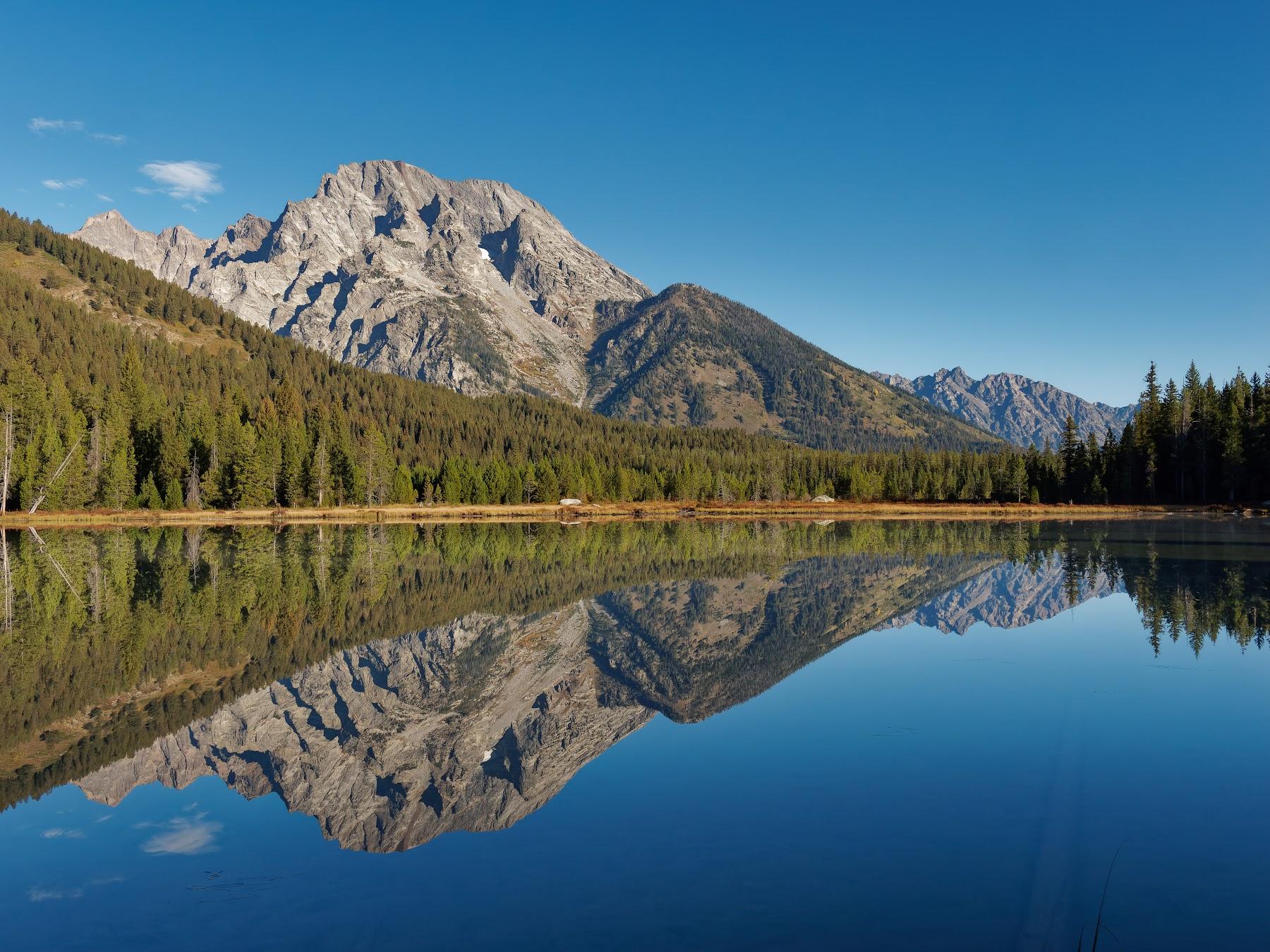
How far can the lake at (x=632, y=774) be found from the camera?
33.2 feet

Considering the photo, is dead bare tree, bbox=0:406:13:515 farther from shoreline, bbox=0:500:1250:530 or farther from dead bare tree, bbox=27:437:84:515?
dead bare tree, bbox=27:437:84:515

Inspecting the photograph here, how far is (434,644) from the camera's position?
29719mm

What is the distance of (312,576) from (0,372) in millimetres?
106570

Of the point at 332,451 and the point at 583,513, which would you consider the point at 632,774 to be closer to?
the point at 583,513

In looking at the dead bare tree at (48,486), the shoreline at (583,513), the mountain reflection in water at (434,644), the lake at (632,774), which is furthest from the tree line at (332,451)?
the lake at (632,774)

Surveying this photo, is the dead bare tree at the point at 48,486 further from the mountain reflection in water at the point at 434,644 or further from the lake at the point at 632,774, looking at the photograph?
the lake at the point at 632,774

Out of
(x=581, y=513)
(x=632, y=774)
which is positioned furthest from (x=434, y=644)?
(x=581, y=513)

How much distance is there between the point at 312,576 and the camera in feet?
152

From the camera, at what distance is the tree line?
10888cm

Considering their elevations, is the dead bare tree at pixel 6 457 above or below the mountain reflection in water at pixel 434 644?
above

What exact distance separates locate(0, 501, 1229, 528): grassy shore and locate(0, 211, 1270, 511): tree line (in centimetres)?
510

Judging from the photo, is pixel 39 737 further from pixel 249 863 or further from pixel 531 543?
pixel 531 543

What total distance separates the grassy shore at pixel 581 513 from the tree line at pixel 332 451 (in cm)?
510

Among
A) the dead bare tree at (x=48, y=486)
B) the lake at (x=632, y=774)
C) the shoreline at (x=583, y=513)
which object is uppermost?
the dead bare tree at (x=48, y=486)
